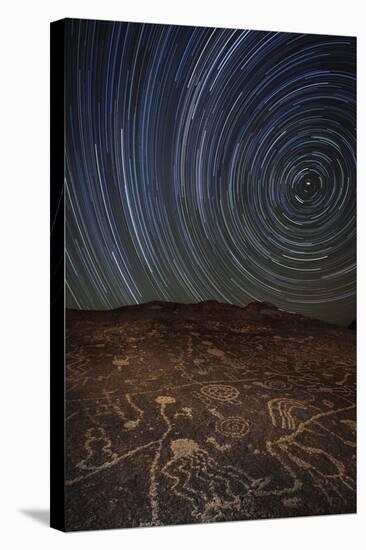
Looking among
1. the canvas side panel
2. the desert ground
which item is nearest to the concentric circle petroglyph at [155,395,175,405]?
the desert ground

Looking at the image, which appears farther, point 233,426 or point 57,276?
point 233,426

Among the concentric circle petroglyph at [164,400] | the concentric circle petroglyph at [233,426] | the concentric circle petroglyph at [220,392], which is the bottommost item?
the concentric circle petroglyph at [233,426]

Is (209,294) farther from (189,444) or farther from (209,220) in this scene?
(189,444)

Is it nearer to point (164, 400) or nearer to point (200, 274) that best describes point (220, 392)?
point (164, 400)

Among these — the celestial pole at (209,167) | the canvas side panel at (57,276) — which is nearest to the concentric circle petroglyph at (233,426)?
the celestial pole at (209,167)

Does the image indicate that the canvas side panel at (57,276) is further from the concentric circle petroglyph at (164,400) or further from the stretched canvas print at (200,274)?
the concentric circle petroglyph at (164,400)

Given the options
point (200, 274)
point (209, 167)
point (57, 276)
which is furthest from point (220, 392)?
point (209, 167)

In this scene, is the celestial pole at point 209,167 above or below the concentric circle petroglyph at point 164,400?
above

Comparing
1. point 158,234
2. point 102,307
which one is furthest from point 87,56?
point 102,307
